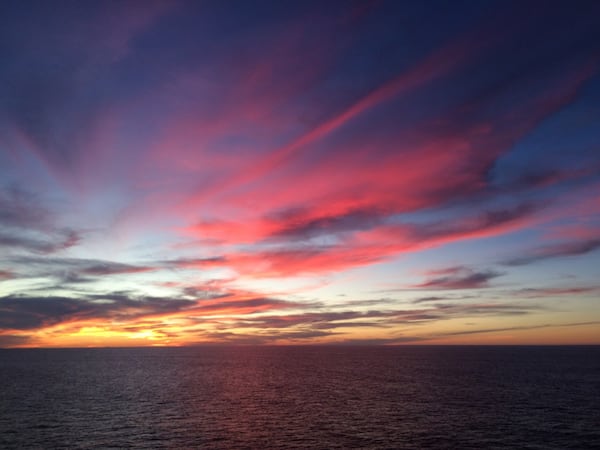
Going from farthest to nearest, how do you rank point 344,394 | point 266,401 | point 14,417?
point 344,394 < point 266,401 < point 14,417

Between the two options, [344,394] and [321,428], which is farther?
[344,394]

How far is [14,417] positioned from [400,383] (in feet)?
360

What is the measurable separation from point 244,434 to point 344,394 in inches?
1985

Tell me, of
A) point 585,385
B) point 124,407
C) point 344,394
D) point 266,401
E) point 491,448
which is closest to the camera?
point 491,448

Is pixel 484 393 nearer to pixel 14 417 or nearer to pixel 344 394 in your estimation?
pixel 344 394

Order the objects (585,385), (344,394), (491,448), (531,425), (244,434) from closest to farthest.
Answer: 1. (491,448)
2. (244,434)
3. (531,425)
4. (344,394)
5. (585,385)

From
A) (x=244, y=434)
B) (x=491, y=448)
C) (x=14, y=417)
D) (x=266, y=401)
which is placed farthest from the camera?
(x=266, y=401)

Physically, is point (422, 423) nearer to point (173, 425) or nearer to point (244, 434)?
point (244, 434)

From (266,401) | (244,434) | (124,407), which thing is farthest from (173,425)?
(266,401)

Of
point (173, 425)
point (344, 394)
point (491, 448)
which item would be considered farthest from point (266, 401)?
point (491, 448)

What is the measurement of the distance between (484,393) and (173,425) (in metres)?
86.1

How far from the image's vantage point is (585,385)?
449 ft

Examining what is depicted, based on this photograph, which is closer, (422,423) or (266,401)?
(422,423)

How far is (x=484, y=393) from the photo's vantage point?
12019 centimetres
